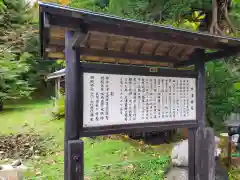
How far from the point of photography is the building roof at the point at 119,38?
80.4 inches

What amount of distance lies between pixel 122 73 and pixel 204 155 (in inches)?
77.2

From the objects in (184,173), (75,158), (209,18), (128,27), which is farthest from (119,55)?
(209,18)

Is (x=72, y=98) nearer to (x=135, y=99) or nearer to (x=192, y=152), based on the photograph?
(x=135, y=99)

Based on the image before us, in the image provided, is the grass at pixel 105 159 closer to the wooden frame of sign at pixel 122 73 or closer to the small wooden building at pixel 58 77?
the wooden frame of sign at pixel 122 73

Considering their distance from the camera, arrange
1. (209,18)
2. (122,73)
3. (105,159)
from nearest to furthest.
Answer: (122,73), (105,159), (209,18)

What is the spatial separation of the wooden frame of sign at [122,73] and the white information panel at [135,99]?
0.01 meters

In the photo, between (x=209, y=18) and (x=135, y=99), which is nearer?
(x=135, y=99)

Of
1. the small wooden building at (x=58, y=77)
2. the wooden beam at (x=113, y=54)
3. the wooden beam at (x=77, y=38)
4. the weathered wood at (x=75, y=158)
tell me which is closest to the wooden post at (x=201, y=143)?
the wooden beam at (x=113, y=54)

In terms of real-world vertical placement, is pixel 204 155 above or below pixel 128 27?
below

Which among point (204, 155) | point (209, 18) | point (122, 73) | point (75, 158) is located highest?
point (209, 18)

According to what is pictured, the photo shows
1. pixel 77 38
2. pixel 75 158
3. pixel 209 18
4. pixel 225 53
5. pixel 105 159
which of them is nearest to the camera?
pixel 77 38

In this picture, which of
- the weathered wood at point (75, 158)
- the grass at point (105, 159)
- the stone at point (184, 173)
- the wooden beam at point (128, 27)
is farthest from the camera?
the grass at point (105, 159)

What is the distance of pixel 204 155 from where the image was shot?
3.48m

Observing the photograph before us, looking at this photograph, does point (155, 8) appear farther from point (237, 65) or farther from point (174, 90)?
point (174, 90)
